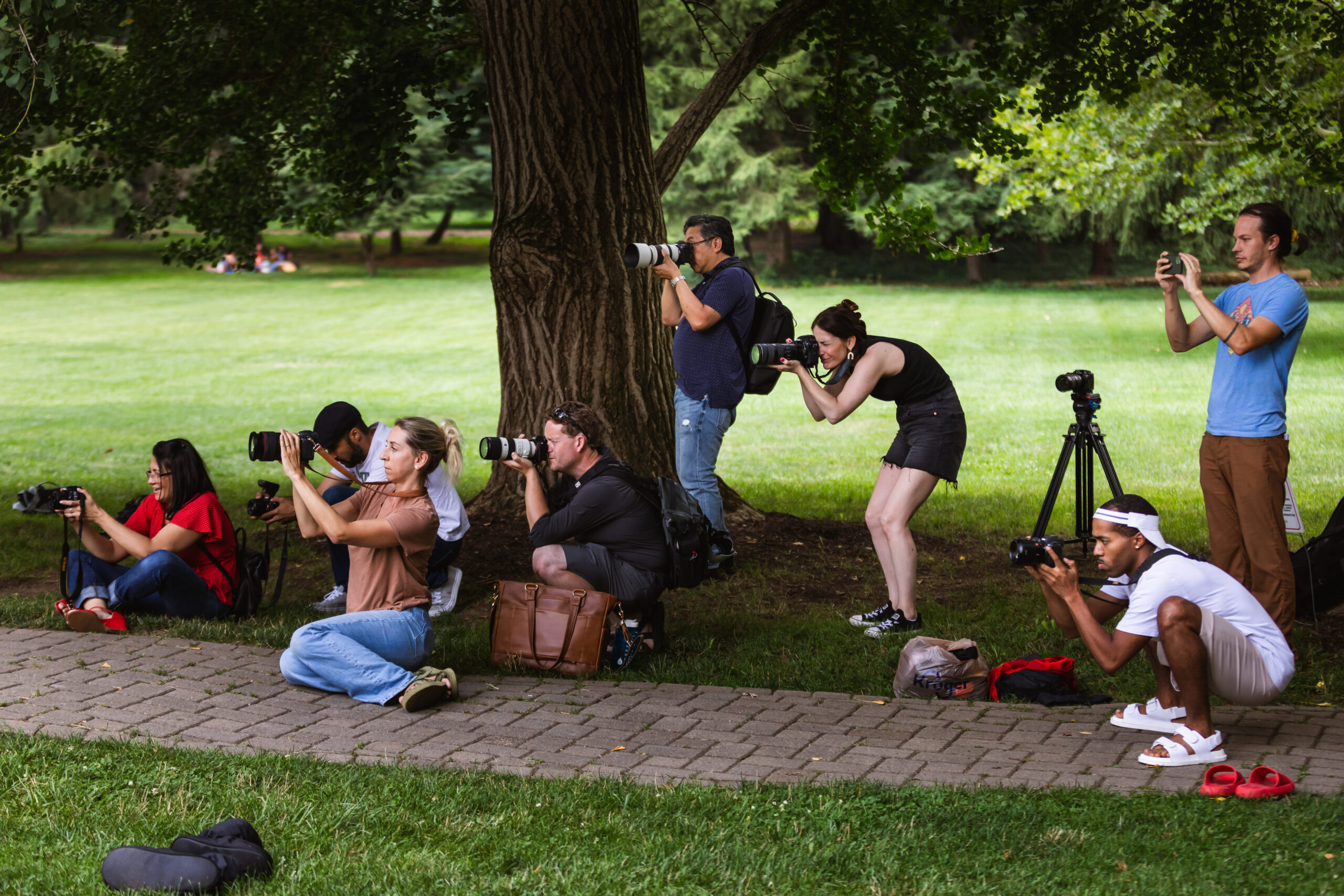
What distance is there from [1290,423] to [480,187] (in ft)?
110

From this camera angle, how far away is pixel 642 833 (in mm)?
4422

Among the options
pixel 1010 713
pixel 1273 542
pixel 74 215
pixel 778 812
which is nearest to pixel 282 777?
pixel 778 812

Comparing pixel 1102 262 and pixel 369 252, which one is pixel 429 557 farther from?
pixel 1102 262

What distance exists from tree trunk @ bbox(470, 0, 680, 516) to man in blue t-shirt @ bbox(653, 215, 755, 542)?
1366mm

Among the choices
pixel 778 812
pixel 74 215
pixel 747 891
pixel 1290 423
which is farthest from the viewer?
pixel 74 215

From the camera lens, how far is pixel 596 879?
4.09 metres

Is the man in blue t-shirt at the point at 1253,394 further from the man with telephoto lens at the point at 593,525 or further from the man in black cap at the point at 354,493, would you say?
the man in black cap at the point at 354,493

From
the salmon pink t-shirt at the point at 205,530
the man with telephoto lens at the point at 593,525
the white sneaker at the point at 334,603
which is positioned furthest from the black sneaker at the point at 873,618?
the salmon pink t-shirt at the point at 205,530

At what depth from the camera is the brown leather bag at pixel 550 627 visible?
6305 mm

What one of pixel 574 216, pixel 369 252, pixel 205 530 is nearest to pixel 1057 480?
pixel 574 216

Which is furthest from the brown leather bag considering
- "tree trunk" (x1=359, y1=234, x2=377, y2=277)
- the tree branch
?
"tree trunk" (x1=359, y1=234, x2=377, y2=277)

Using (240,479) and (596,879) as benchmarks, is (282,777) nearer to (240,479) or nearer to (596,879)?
(596,879)

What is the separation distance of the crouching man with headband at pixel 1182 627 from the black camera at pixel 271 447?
3.31m

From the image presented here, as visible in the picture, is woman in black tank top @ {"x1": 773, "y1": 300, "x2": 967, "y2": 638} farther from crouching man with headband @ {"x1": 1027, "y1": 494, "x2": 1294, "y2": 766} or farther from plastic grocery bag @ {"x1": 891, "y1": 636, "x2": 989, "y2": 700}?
crouching man with headband @ {"x1": 1027, "y1": 494, "x2": 1294, "y2": 766}
